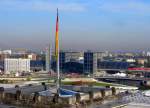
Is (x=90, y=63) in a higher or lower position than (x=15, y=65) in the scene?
higher

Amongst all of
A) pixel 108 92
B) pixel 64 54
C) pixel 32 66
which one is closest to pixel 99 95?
pixel 108 92

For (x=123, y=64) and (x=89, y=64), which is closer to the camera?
(x=89, y=64)

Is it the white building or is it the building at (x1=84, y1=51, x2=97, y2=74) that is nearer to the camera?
the building at (x1=84, y1=51, x2=97, y2=74)

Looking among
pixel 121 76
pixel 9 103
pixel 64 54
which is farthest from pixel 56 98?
pixel 64 54

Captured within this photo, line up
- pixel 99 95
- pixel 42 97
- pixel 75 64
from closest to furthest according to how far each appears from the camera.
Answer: pixel 42 97 < pixel 99 95 < pixel 75 64

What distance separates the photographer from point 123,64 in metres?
133

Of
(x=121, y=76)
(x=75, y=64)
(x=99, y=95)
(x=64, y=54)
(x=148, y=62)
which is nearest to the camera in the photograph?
(x=99, y=95)

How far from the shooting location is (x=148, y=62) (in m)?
142

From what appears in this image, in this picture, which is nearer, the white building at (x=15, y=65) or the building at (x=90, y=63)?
the building at (x=90, y=63)

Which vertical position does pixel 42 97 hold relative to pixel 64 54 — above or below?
below

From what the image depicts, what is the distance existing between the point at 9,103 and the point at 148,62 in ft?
373

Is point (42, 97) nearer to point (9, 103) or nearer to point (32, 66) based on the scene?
point (9, 103)

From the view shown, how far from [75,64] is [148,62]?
112ft

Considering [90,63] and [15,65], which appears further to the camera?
[15,65]
